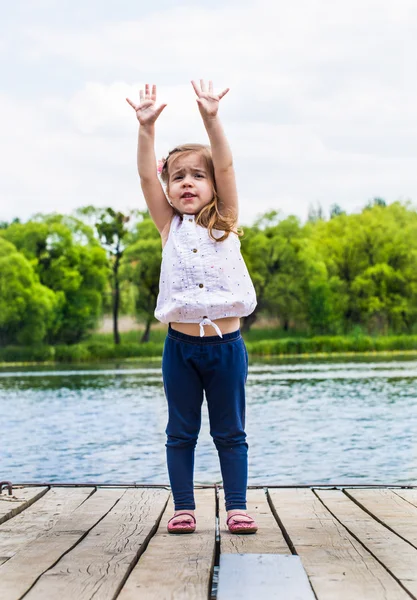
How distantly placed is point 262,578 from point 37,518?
1.38 m

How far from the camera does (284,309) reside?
45.4 m

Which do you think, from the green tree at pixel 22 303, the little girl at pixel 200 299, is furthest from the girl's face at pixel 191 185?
the green tree at pixel 22 303

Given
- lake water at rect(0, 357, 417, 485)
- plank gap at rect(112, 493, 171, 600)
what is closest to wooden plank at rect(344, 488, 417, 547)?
plank gap at rect(112, 493, 171, 600)

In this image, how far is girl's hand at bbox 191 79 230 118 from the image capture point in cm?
340

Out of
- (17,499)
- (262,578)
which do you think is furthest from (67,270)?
(262,578)

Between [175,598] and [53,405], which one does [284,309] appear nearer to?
[53,405]

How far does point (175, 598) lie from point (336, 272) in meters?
46.2

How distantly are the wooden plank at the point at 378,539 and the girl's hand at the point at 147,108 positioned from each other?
1.66 metres

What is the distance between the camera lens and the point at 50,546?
3.07m

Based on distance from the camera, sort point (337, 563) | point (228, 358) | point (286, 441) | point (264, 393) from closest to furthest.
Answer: point (337, 563) → point (228, 358) → point (286, 441) → point (264, 393)

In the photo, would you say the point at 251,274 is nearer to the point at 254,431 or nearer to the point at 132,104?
the point at 254,431

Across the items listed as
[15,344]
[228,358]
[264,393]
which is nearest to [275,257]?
[15,344]

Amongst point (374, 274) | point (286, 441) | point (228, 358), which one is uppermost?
point (374, 274)

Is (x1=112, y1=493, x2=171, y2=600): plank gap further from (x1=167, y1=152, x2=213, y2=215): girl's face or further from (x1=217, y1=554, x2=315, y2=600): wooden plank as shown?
(x1=167, y1=152, x2=213, y2=215): girl's face
